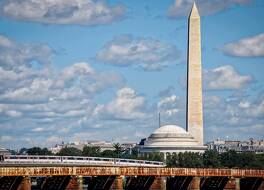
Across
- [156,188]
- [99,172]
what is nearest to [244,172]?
[156,188]

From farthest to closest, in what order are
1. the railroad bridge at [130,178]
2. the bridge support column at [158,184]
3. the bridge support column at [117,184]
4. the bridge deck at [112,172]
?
the bridge support column at [158,184] < the bridge support column at [117,184] < the railroad bridge at [130,178] < the bridge deck at [112,172]

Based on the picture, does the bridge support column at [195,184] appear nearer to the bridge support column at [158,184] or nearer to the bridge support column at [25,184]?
the bridge support column at [158,184]

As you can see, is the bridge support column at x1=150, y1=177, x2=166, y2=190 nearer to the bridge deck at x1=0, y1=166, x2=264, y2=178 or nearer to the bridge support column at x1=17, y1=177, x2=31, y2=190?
the bridge deck at x1=0, y1=166, x2=264, y2=178

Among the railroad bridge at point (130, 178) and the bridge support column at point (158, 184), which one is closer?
the railroad bridge at point (130, 178)

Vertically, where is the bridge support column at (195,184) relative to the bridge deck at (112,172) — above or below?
below

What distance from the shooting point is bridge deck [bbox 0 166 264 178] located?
131 meters

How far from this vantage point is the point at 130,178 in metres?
155

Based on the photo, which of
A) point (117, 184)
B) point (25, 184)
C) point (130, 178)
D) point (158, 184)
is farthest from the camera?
point (130, 178)

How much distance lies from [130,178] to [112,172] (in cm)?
1422

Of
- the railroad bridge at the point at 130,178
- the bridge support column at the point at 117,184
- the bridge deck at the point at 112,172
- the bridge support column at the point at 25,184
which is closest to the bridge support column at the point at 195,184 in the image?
the railroad bridge at the point at 130,178

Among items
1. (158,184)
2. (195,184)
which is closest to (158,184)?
(158,184)

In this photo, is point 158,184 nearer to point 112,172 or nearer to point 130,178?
point 112,172

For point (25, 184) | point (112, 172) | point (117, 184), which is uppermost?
point (112, 172)

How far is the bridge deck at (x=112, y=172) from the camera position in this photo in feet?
431
